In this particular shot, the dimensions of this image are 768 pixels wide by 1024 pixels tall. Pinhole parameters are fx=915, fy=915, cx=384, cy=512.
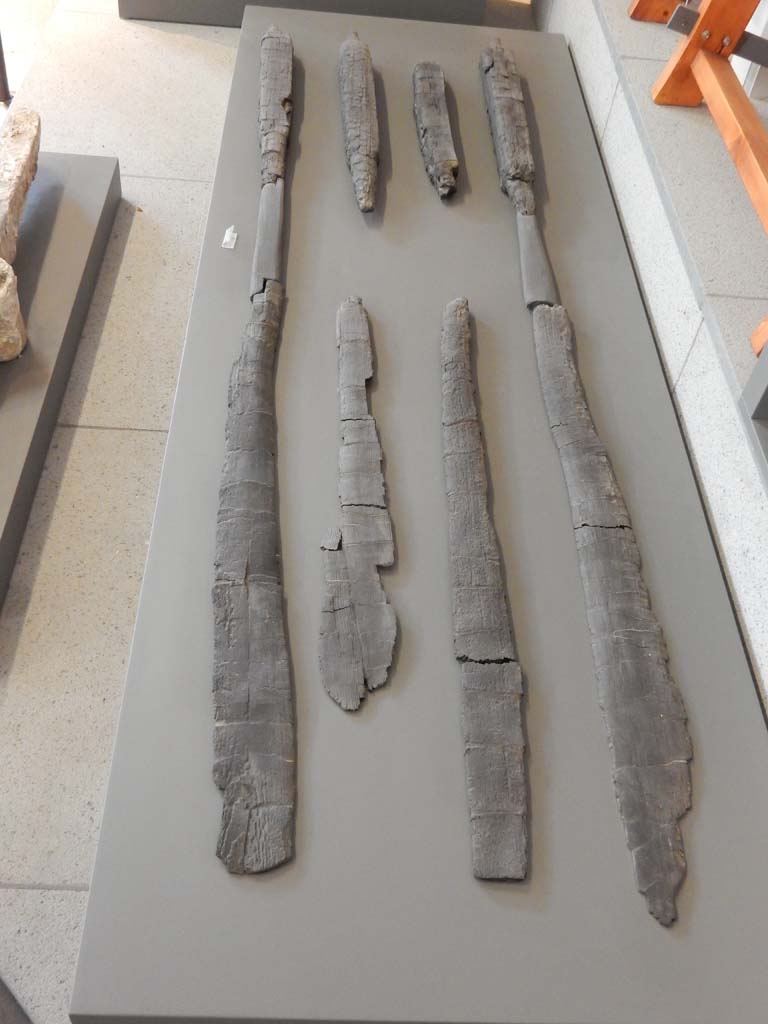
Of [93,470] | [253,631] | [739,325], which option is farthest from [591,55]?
[253,631]

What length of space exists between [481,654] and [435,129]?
9.24ft

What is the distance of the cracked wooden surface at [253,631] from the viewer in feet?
7.77

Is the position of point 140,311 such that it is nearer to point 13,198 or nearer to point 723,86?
point 13,198

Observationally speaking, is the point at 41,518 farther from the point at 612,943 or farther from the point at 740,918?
the point at 740,918

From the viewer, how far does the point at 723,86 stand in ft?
12.6

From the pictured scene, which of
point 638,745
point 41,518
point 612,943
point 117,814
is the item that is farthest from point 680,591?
point 41,518

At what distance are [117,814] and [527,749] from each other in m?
1.12

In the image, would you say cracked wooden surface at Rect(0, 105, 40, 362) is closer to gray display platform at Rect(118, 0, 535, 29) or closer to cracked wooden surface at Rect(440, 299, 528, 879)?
cracked wooden surface at Rect(440, 299, 528, 879)

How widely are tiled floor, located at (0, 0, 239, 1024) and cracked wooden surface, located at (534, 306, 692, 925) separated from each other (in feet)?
5.21

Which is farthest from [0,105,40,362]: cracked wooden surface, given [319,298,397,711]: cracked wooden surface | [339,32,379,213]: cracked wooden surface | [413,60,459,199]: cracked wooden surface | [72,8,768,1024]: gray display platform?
[413,60,459,199]: cracked wooden surface

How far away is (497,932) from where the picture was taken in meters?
2.26

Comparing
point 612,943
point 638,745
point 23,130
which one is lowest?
point 612,943

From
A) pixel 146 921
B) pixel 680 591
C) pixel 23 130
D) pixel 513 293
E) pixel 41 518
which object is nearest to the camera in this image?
pixel 146 921

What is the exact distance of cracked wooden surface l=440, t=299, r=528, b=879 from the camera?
7.84 feet
